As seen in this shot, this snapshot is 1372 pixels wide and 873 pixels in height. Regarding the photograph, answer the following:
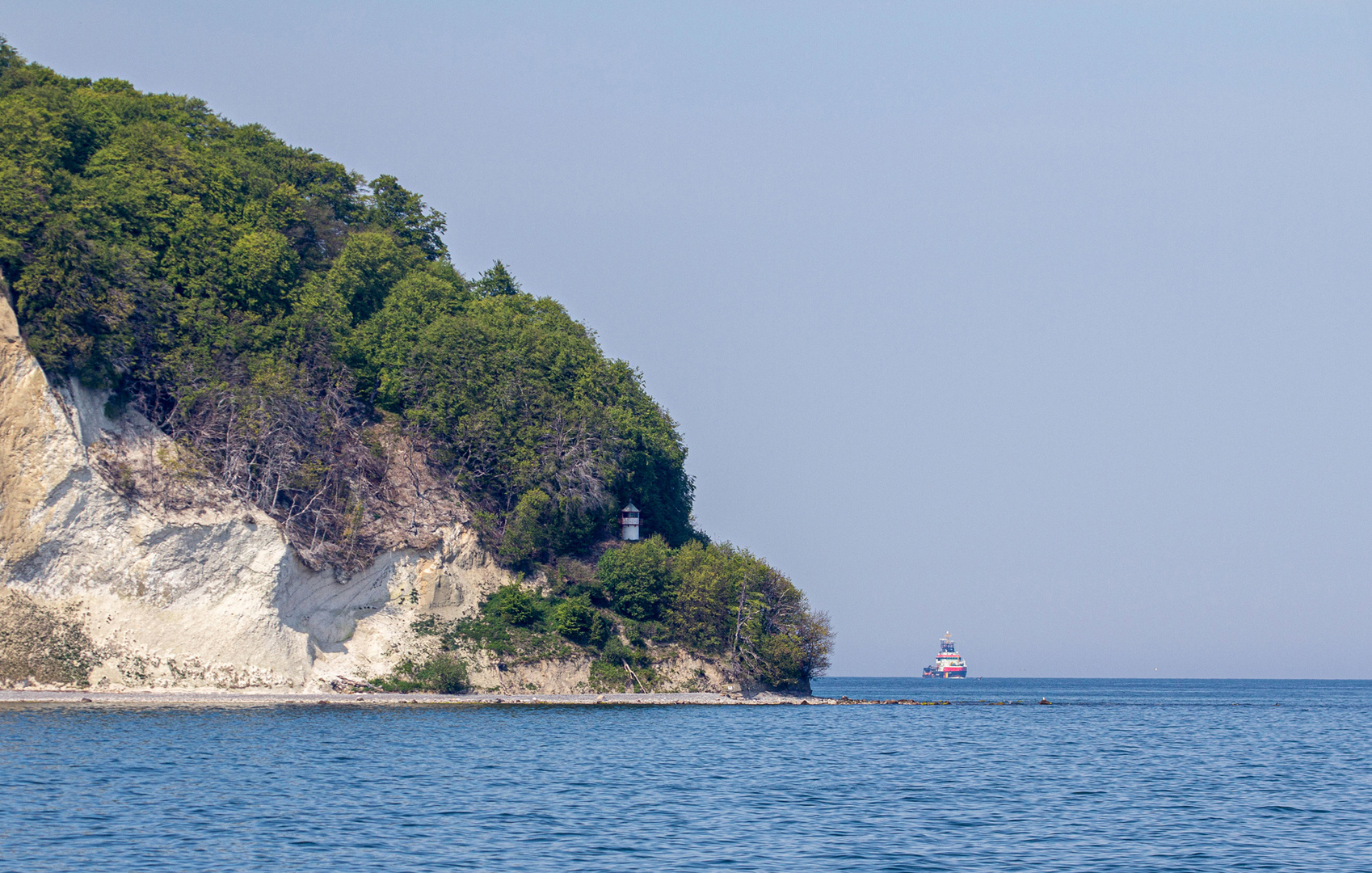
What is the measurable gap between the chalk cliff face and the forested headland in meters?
1.33

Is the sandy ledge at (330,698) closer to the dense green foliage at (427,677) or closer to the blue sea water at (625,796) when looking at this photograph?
the dense green foliage at (427,677)

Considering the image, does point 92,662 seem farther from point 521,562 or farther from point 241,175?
point 241,175

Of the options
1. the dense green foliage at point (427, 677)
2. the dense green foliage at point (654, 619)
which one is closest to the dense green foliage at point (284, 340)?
the dense green foliage at point (654, 619)

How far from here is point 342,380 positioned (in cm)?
6906

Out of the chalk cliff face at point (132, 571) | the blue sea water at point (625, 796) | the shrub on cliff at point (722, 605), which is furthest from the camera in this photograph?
the shrub on cliff at point (722, 605)

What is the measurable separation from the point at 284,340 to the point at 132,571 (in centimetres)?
1678

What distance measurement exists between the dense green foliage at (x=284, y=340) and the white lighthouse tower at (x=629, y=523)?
4.25 ft

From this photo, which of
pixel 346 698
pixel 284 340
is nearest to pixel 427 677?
pixel 346 698

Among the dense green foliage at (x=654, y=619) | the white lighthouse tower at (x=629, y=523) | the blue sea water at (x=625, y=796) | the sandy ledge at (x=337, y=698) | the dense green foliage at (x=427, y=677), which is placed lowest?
the blue sea water at (x=625, y=796)

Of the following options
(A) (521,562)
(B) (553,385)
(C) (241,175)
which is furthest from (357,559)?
(C) (241,175)

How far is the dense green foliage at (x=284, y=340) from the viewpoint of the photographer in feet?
194

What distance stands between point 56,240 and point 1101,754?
52842mm

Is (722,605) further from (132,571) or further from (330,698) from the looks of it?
(132,571)

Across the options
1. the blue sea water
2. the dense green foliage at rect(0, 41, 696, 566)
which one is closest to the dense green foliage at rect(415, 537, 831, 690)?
the dense green foliage at rect(0, 41, 696, 566)
